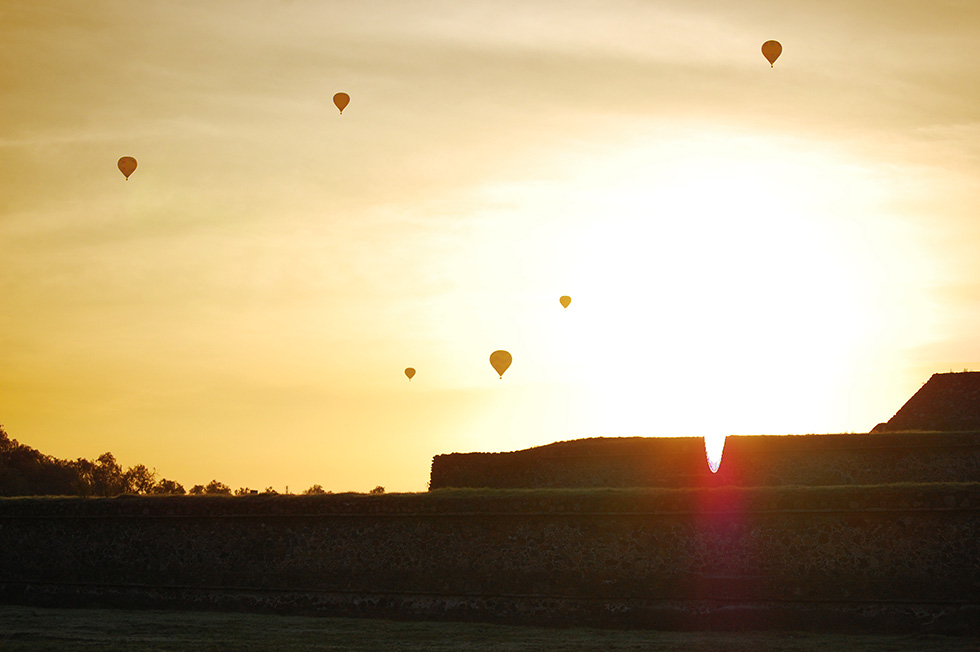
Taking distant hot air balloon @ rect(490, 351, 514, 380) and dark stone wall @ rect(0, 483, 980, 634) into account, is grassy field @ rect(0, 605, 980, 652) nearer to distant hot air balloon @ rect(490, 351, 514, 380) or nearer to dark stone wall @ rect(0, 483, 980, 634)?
dark stone wall @ rect(0, 483, 980, 634)

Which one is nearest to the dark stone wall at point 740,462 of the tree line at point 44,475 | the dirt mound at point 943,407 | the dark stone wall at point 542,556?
the dirt mound at point 943,407

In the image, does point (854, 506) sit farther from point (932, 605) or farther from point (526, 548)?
point (526, 548)

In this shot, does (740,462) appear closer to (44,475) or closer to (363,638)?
(363,638)

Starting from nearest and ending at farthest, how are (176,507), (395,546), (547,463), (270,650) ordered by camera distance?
(270,650)
(395,546)
(176,507)
(547,463)

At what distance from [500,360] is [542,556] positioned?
1531 cm

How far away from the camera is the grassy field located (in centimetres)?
1529

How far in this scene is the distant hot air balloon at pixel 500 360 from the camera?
1332 inches

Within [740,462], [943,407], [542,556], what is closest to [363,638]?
[542,556]

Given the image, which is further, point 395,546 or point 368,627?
point 395,546

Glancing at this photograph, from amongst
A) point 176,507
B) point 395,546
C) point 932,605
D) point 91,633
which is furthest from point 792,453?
point 91,633

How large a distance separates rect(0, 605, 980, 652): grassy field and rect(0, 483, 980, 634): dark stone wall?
62 centimetres

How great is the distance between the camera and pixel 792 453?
23.9 m

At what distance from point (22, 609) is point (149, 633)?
18.3 ft

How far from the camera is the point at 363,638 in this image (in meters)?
16.8
